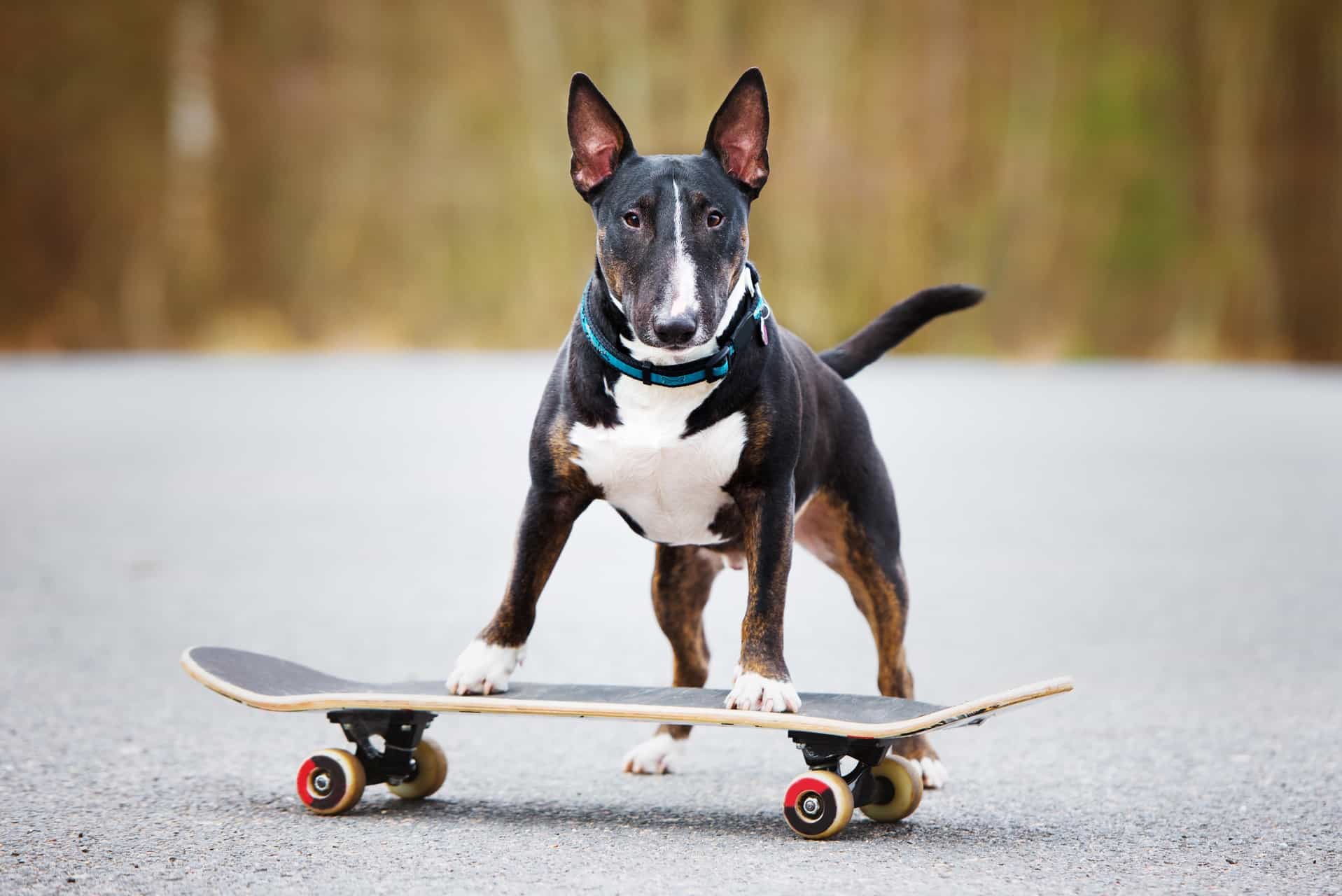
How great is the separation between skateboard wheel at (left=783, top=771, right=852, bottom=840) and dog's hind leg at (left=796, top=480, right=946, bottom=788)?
690 millimetres

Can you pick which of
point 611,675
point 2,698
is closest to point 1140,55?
point 611,675

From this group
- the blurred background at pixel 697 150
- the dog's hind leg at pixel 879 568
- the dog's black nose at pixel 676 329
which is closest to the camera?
the dog's black nose at pixel 676 329

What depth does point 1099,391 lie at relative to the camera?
681 inches

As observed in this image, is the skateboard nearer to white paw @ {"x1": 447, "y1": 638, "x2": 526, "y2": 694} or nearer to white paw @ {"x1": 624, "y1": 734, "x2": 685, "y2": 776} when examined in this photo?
white paw @ {"x1": 447, "y1": 638, "x2": 526, "y2": 694}

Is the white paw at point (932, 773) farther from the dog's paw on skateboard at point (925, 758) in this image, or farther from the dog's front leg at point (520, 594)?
the dog's front leg at point (520, 594)

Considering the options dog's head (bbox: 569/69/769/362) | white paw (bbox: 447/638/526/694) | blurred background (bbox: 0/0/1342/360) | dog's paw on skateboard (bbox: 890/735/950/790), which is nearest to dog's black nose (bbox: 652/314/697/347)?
dog's head (bbox: 569/69/769/362)

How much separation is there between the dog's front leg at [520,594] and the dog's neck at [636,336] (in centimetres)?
40

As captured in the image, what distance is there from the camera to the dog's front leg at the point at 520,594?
149 inches

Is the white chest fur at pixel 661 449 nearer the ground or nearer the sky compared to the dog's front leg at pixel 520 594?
nearer the sky

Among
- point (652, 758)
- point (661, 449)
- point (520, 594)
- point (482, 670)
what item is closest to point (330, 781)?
point (482, 670)

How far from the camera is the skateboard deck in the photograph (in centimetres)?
345

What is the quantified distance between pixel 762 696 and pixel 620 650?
290 centimetres

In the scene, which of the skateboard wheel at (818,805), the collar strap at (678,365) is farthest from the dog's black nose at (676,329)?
the skateboard wheel at (818,805)

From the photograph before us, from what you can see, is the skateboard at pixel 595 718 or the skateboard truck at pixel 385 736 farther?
the skateboard truck at pixel 385 736
